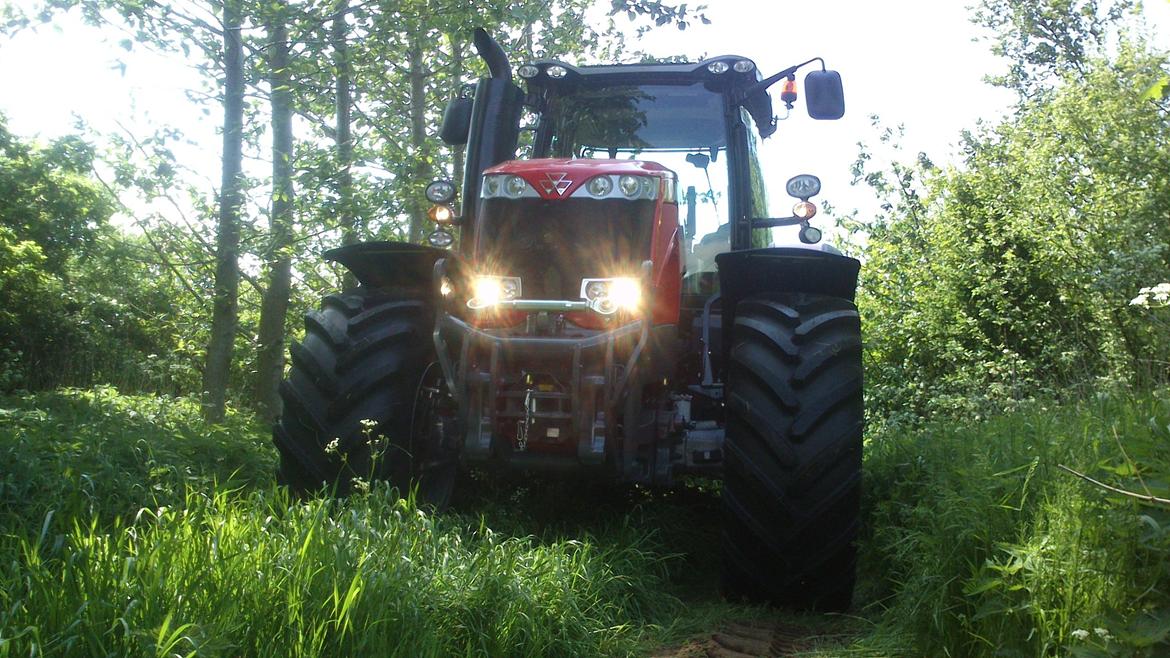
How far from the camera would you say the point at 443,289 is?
4.82 m

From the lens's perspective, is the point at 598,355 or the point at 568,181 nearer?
the point at 598,355

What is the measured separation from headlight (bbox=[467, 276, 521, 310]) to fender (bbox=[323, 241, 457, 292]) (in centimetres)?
33

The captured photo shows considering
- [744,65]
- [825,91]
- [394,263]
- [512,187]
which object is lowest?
[394,263]

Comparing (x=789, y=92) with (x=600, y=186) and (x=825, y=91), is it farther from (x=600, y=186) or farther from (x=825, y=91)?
(x=600, y=186)

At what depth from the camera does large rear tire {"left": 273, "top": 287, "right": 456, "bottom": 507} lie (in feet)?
15.5

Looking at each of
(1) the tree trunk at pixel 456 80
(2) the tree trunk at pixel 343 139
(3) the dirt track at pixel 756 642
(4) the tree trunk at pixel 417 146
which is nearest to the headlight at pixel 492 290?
(3) the dirt track at pixel 756 642

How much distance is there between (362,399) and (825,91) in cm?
286

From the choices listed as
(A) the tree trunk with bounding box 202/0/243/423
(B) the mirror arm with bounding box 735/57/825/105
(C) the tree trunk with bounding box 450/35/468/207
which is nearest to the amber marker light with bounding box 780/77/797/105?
(B) the mirror arm with bounding box 735/57/825/105

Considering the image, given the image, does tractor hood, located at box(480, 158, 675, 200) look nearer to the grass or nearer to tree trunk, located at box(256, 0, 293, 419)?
the grass

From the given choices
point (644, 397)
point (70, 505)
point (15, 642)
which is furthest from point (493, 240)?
point (15, 642)

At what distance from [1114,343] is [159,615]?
1239 centimetres

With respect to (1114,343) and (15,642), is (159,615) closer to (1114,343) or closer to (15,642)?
(15,642)

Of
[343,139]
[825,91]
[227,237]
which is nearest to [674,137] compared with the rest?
[825,91]

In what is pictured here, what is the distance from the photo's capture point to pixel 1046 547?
10.8ft
